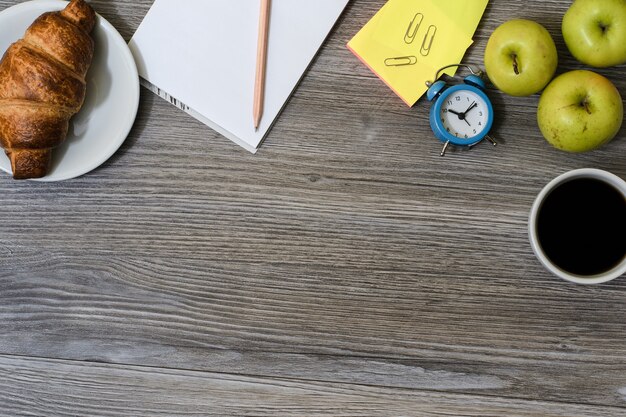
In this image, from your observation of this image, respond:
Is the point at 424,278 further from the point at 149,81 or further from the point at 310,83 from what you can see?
the point at 149,81

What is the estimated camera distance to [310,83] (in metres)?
0.85

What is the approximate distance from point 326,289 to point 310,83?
29cm

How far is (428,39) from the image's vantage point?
85cm

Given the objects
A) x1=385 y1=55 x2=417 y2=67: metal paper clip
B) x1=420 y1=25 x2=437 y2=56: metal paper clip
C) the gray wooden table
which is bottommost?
the gray wooden table

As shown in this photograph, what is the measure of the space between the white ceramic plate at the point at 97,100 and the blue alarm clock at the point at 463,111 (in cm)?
41

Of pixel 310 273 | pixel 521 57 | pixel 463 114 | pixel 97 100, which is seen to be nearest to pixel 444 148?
pixel 463 114

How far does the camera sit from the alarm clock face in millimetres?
823

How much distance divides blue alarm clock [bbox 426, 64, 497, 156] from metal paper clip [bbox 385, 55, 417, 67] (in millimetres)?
49

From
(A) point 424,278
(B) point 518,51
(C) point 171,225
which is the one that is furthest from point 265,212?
(B) point 518,51

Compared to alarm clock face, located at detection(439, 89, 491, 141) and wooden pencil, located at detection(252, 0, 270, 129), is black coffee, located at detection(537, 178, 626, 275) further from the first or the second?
wooden pencil, located at detection(252, 0, 270, 129)

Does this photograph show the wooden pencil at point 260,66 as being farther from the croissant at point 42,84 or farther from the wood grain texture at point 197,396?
the wood grain texture at point 197,396

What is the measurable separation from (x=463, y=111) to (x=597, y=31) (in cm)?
19

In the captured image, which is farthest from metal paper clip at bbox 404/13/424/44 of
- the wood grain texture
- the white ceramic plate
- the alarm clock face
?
the wood grain texture

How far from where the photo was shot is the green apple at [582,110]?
0.77m
